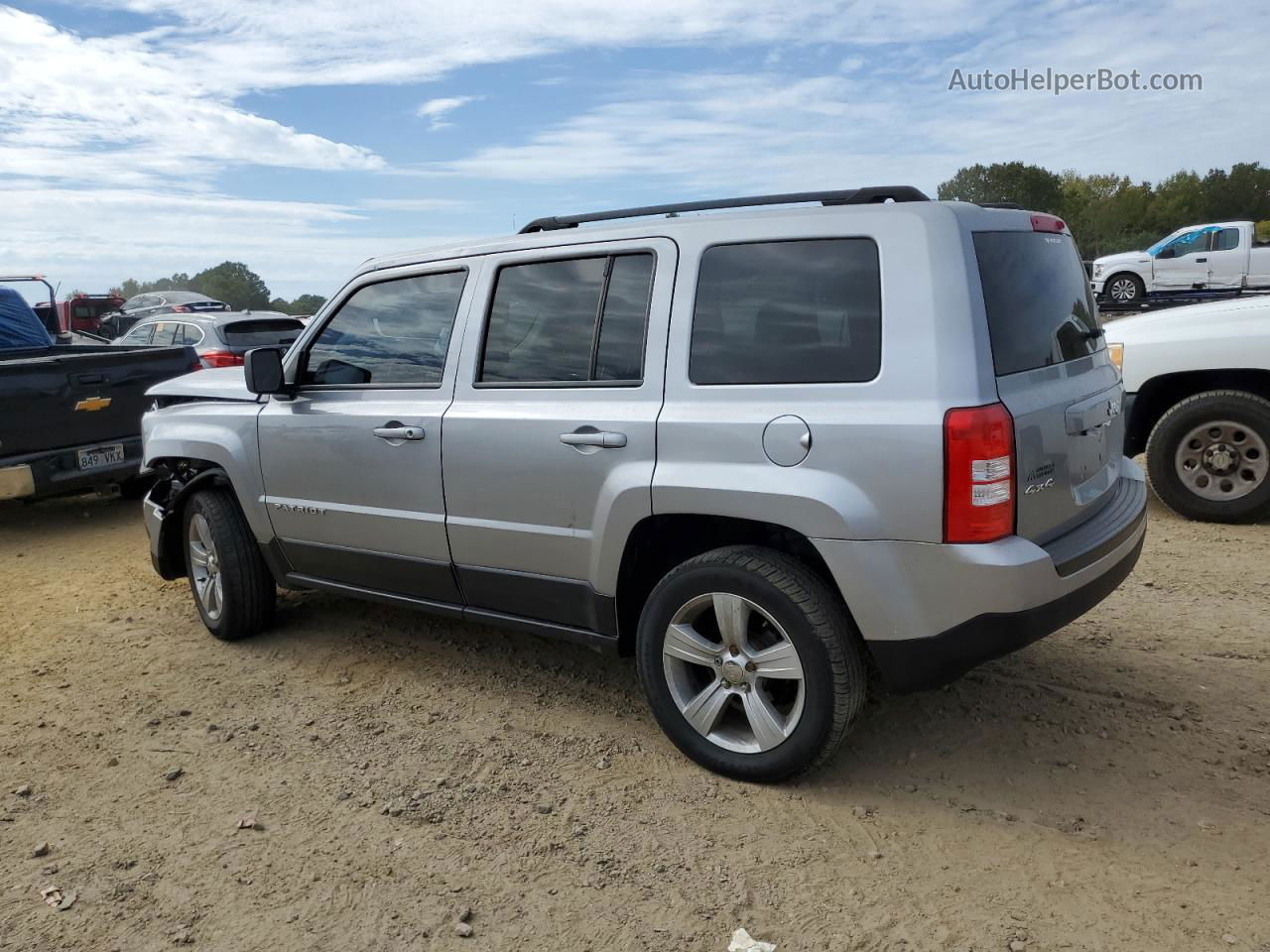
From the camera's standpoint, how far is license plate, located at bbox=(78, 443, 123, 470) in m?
7.54

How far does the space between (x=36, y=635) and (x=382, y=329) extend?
2.68 meters

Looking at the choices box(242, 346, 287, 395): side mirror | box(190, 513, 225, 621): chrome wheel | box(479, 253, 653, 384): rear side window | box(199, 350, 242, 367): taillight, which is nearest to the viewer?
box(479, 253, 653, 384): rear side window

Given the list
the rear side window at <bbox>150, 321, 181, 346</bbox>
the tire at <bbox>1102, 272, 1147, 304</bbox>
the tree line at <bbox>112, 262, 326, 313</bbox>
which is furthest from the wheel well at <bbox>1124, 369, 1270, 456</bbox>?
the tree line at <bbox>112, 262, 326, 313</bbox>

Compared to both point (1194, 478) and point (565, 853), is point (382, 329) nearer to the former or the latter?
point (565, 853)

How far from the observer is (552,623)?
153 inches

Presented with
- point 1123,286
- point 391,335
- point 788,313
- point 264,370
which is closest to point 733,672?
point 788,313

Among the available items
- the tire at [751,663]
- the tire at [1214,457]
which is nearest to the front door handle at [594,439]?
the tire at [751,663]

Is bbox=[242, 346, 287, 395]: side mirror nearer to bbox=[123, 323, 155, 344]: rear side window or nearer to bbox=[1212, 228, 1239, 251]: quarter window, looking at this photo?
bbox=[123, 323, 155, 344]: rear side window

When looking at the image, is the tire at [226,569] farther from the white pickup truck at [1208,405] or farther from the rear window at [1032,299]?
the white pickup truck at [1208,405]

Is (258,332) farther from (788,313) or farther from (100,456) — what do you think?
(788,313)

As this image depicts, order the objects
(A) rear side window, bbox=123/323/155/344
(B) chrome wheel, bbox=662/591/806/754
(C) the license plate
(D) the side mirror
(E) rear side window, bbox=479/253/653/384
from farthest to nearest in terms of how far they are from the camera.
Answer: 1. (A) rear side window, bbox=123/323/155/344
2. (C) the license plate
3. (D) the side mirror
4. (E) rear side window, bbox=479/253/653/384
5. (B) chrome wheel, bbox=662/591/806/754

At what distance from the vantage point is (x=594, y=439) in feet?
11.6

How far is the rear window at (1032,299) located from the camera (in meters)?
3.12

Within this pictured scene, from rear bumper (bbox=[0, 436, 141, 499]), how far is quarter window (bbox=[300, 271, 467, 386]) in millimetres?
3737
